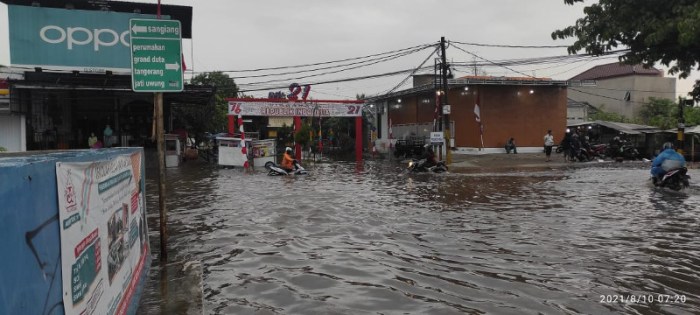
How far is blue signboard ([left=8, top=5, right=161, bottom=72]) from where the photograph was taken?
21.6 m

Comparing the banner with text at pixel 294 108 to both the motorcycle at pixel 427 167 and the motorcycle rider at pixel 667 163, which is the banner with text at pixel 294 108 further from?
the motorcycle rider at pixel 667 163

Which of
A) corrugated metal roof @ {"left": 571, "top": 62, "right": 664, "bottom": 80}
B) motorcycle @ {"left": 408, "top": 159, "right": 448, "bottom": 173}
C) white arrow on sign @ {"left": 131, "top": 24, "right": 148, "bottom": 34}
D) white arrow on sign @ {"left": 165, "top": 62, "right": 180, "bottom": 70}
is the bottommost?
motorcycle @ {"left": 408, "top": 159, "right": 448, "bottom": 173}

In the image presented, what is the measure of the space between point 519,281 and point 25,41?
2352 cm

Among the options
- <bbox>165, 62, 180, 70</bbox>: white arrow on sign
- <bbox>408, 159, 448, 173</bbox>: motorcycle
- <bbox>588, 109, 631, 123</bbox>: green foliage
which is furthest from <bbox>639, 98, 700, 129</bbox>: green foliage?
<bbox>165, 62, 180, 70</bbox>: white arrow on sign

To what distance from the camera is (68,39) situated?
22.2 metres

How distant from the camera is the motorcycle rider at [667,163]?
43.1 ft

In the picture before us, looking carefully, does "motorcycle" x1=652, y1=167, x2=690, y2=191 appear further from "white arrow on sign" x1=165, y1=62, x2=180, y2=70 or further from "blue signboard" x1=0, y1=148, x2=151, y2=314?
"blue signboard" x1=0, y1=148, x2=151, y2=314

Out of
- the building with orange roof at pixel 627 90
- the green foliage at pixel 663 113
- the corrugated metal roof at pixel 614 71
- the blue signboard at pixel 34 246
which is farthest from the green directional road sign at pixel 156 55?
the corrugated metal roof at pixel 614 71

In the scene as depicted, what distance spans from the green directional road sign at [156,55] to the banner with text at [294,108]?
70.6ft

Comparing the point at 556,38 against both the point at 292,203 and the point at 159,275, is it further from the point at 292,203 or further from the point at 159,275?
the point at 159,275

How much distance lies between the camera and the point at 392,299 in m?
5.06

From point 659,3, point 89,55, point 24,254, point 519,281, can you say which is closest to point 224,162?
point 89,55

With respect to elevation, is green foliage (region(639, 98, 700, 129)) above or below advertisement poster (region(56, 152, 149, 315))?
above

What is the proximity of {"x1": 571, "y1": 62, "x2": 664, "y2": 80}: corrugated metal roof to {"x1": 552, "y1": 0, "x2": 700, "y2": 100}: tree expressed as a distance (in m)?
39.7
